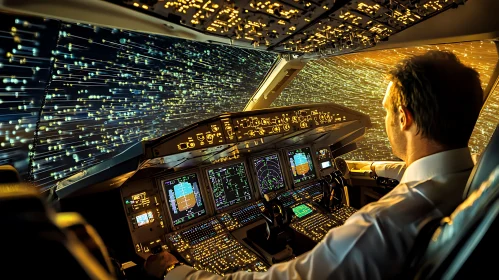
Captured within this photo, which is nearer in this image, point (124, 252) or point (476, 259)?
point (476, 259)

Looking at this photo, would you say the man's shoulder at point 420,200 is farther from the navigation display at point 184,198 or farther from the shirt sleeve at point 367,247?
the navigation display at point 184,198

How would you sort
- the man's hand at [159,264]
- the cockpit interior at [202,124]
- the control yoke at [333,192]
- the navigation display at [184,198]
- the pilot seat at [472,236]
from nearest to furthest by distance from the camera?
the pilot seat at [472,236] → the man's hand at [159,264] → the cockpit interior at [202,124] → the navigation display at [184,198] → the control yoke at [333,192]

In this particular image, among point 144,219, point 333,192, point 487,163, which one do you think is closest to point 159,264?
point 144,219

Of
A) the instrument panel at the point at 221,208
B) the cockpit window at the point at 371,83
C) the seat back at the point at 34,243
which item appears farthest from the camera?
the cockpit window at the point at 371,83

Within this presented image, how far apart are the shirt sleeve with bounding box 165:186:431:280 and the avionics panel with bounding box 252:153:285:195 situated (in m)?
1.70

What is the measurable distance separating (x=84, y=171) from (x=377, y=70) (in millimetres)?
3136

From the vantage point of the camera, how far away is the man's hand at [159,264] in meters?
1.31

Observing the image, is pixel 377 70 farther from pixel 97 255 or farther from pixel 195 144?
pixel 97 255

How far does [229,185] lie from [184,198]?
15.0 inches

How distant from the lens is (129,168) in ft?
4.95

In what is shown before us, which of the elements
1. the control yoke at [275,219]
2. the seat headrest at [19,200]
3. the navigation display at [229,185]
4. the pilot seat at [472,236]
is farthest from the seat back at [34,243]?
the navigation display at [229,185]

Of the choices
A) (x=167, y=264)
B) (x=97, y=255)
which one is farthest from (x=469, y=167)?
(x=167, y=264)

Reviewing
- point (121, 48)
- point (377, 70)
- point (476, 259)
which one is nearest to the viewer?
point (476, 259)

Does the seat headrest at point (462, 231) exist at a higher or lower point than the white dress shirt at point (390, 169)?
higher
